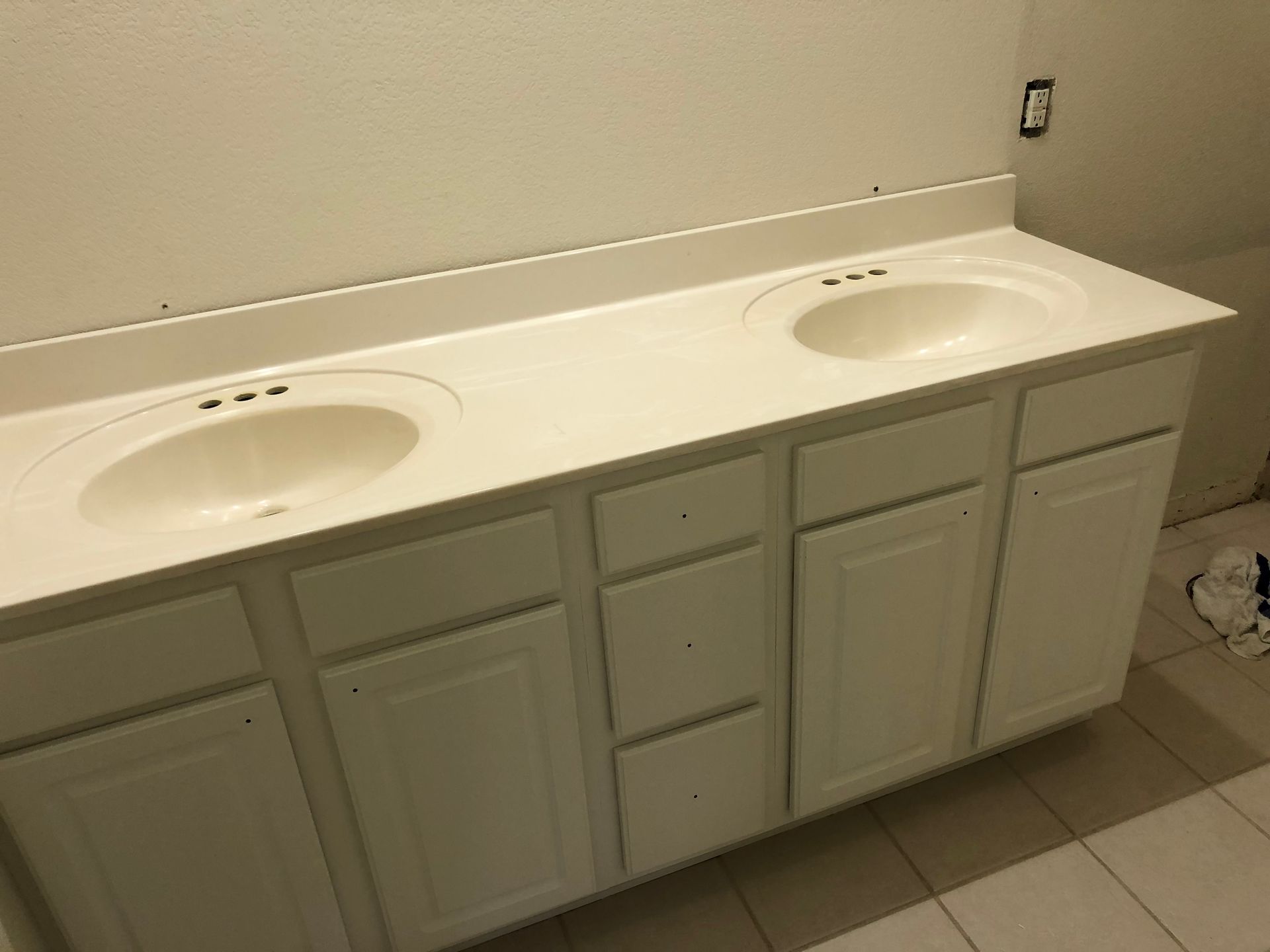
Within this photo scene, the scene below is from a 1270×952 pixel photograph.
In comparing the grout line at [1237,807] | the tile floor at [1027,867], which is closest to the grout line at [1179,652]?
the tile floor at [1027,867]

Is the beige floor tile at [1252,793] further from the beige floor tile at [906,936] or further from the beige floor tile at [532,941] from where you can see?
the beige floor tile at [532,941]

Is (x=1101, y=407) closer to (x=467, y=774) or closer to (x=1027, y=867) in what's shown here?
(x=1027, y=867)

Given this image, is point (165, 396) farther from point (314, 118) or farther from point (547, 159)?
point (547, 159)

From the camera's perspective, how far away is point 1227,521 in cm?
232

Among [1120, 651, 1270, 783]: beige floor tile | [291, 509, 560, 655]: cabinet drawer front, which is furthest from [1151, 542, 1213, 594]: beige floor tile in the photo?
[291, 509, 560, 655]: cabinet drawer front

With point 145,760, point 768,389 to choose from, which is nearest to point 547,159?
point 768,389

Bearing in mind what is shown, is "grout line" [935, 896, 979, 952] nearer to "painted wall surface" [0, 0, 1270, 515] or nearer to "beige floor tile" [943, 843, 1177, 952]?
"beige floor tile" [943, 843, 1177, 952]

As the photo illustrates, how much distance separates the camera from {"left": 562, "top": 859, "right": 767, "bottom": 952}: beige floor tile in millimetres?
1448

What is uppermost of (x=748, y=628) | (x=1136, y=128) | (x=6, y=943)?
(x=1136, y=128)

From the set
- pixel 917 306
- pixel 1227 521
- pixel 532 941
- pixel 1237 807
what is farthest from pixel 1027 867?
pixel 1227 521

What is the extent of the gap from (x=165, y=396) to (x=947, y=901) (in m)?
1.39

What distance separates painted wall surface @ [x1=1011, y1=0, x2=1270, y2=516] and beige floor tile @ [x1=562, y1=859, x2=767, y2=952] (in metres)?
1.32

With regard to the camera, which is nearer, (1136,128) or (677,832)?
(677,832)

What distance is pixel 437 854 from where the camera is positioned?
4.13ft
